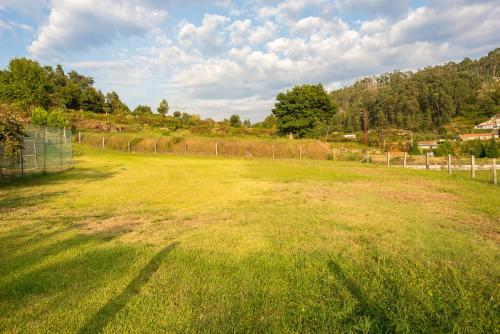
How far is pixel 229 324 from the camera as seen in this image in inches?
124

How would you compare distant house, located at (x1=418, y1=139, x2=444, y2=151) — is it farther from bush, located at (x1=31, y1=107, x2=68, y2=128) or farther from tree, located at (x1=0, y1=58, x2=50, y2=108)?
tree, located at (x1=0, y1=58, x2=50, y2=108)

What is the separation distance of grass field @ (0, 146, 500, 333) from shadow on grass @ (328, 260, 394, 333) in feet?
0.04

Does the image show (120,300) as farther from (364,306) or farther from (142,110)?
(142,110)

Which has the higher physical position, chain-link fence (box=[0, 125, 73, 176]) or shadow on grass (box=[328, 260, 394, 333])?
chain-link fence (box=[0, 125, 73, 176])

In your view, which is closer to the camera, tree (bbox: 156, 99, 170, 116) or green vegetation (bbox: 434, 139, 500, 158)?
green vegetation (bbox: 434, 139, 500, 158)

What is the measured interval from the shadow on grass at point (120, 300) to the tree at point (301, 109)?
1817 inches

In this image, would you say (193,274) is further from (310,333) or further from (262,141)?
(262,141)

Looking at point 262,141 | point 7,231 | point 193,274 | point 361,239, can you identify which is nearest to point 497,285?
point 361,239

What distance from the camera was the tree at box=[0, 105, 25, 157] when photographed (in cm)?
1186

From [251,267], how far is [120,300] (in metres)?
1.77

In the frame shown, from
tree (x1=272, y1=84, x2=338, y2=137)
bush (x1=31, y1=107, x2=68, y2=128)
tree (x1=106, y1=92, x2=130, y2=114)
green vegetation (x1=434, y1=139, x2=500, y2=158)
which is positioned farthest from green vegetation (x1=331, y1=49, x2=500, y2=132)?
bush (x1=31, y1=107, x2=68, y2=128)

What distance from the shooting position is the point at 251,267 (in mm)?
4547

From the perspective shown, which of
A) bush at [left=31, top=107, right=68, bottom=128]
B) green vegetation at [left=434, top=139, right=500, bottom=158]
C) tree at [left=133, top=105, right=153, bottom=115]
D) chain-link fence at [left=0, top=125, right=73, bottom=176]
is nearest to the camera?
chain-link fence at [left=0, top=125, right=73, bottom=176]

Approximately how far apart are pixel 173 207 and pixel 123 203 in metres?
1.72
